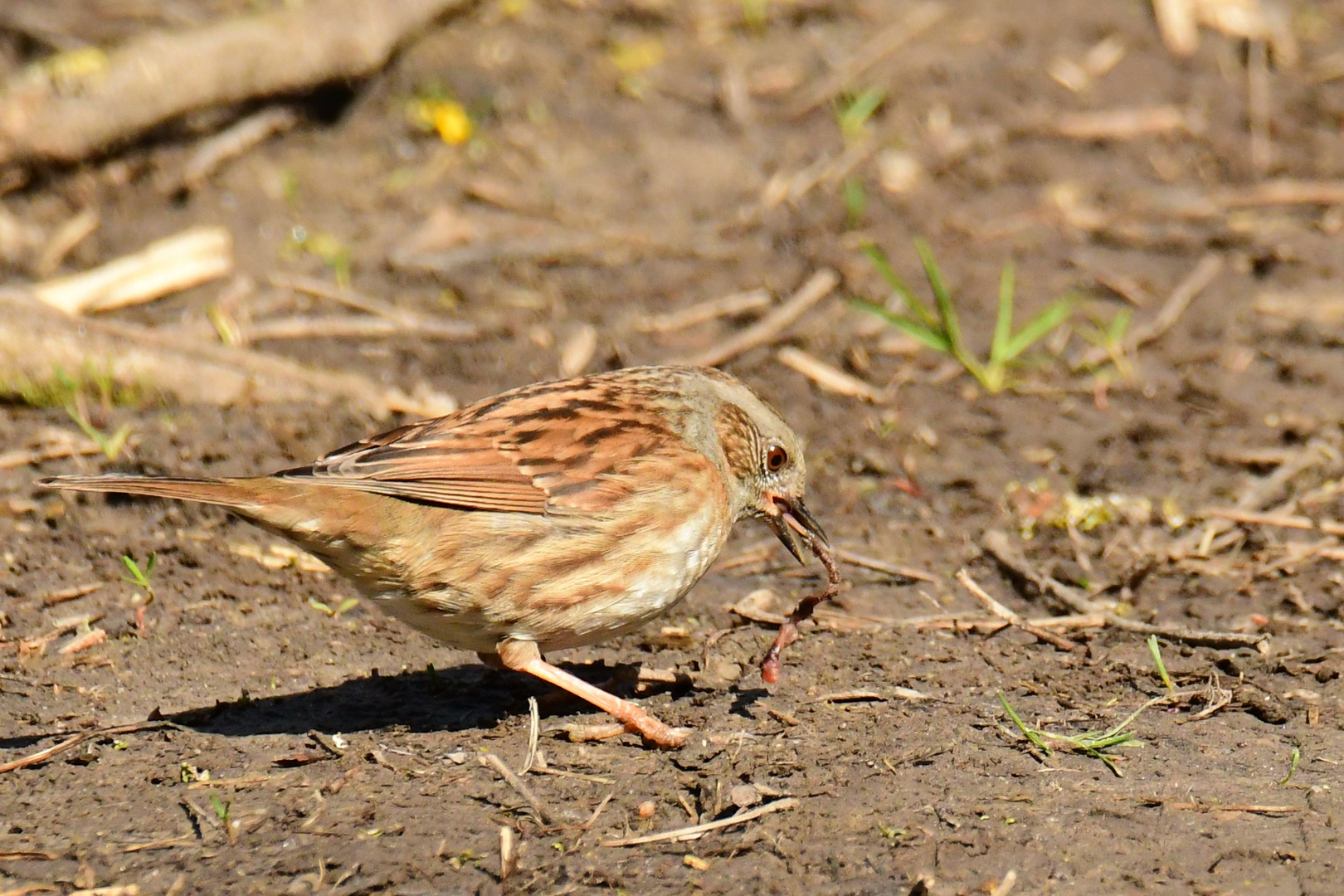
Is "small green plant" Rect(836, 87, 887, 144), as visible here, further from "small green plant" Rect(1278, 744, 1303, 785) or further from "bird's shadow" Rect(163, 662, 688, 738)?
"small green plant" Rect(1278, 744, 1303, 785)

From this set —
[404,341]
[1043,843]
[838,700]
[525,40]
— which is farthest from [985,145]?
[1043,843]

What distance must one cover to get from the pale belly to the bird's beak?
27.5 inches

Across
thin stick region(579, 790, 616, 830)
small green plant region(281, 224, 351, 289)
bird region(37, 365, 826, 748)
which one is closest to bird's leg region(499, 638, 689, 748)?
bird region(37, 365, 826, 748)

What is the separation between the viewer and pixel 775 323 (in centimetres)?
831

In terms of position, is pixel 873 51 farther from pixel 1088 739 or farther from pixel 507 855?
pixel 507 855

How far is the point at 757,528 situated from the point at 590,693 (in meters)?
1.95

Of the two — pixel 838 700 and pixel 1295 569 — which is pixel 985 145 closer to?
pixel 1295 569

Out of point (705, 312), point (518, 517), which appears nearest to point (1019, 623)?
point (518, 517)

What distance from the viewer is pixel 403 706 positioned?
548 centimetres

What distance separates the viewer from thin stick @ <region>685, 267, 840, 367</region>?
8039mm

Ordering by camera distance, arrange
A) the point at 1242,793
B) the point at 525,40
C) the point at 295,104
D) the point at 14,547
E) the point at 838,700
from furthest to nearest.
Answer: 1. the point at 525,40
2. the point at 295,104
3. the point at 14,547
4. the point at 838,700
5. the point at 1242,793

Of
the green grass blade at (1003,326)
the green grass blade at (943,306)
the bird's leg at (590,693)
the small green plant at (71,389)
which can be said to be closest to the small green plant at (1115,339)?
the green grass blade at (1003,326)

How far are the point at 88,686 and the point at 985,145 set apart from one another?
673 cm

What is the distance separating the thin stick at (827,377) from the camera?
7.85m
